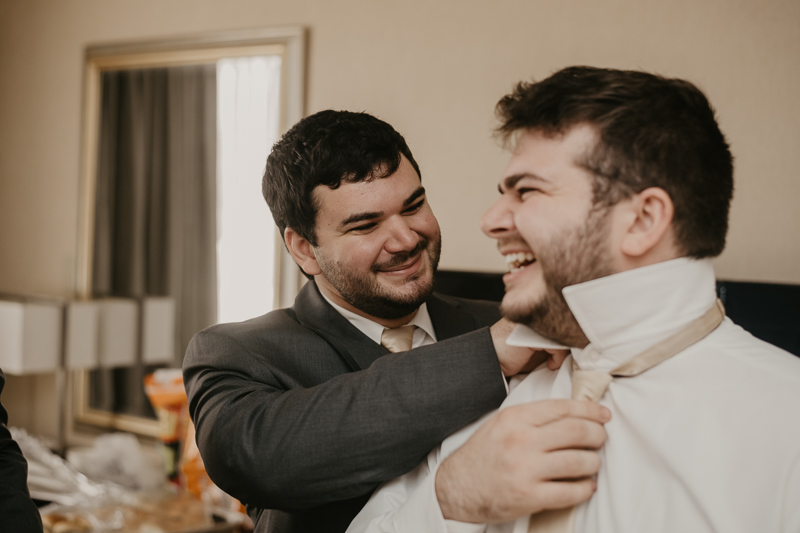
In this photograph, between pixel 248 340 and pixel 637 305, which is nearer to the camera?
pixel 637 305

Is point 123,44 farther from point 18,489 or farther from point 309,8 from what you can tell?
point 18,489

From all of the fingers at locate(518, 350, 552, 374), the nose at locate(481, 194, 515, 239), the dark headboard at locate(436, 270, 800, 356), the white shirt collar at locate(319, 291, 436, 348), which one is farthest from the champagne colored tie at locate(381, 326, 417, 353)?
the dark headboard at locate(436, 270, 800, 356)

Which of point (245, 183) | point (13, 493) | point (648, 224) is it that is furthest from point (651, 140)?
point (245, 183)

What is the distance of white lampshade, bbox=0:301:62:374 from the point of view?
10.4 ft

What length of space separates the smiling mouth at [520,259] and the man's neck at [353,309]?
1.42ft

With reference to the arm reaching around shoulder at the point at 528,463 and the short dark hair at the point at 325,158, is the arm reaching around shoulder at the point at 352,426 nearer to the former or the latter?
the arm reaching around shoulder at the point at 528,463

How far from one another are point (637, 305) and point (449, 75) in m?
1.93

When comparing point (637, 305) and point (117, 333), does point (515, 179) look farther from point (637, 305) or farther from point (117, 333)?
point (117, 333)

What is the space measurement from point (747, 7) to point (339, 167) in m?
Result: 1.63

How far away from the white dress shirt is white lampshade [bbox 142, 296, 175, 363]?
102 inches

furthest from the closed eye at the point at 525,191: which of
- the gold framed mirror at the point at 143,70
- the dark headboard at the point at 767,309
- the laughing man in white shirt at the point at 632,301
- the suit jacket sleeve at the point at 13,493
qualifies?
the gold framed mirror at the point at 143,70

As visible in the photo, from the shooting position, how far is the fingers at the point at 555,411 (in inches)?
35.3

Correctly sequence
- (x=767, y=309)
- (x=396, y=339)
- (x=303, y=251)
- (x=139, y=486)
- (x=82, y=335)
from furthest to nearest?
1. (x=82, y=335)
2. (x=139, y=486)
3. (x=767, y=309)
4. (x=303, y=251)
5. (x=396, y=339)

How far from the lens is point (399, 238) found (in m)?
1.41
